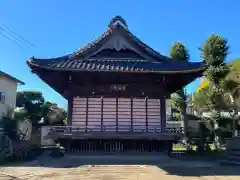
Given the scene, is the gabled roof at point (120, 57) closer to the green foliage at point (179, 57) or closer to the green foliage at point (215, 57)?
the green foliage at point (215, 57)

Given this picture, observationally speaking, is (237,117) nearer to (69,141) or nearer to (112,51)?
(112,51)

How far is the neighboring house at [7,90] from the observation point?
1065 inches

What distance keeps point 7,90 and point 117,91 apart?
17.7 metres

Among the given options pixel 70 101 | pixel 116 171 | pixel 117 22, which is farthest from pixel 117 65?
pixel 116 171

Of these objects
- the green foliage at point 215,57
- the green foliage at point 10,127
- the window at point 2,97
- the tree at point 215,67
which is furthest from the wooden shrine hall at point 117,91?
the window at point 2,97

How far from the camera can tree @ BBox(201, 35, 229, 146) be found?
73.4ft

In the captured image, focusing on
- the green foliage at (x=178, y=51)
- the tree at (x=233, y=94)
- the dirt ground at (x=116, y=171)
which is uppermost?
the green foliage at (x=178, y=51)

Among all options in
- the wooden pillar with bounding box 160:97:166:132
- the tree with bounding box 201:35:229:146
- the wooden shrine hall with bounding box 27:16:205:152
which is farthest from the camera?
the tree with bounding box 201:35:229:146

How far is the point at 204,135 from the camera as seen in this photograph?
20.5m

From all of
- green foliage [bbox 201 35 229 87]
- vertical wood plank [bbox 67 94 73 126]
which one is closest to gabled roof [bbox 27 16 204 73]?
vertical wood plank [bbox 67 94 73 126]

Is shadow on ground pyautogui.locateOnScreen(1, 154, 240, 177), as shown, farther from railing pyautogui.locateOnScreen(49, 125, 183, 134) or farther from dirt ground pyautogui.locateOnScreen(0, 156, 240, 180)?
railing pyautogui.locateOnScreen(49, 125, 183, 134)

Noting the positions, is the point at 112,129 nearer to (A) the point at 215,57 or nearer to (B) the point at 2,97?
(A) the point at 215,57

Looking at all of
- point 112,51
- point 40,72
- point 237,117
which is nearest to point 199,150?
point 237,117

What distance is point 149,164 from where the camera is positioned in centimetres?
1239
